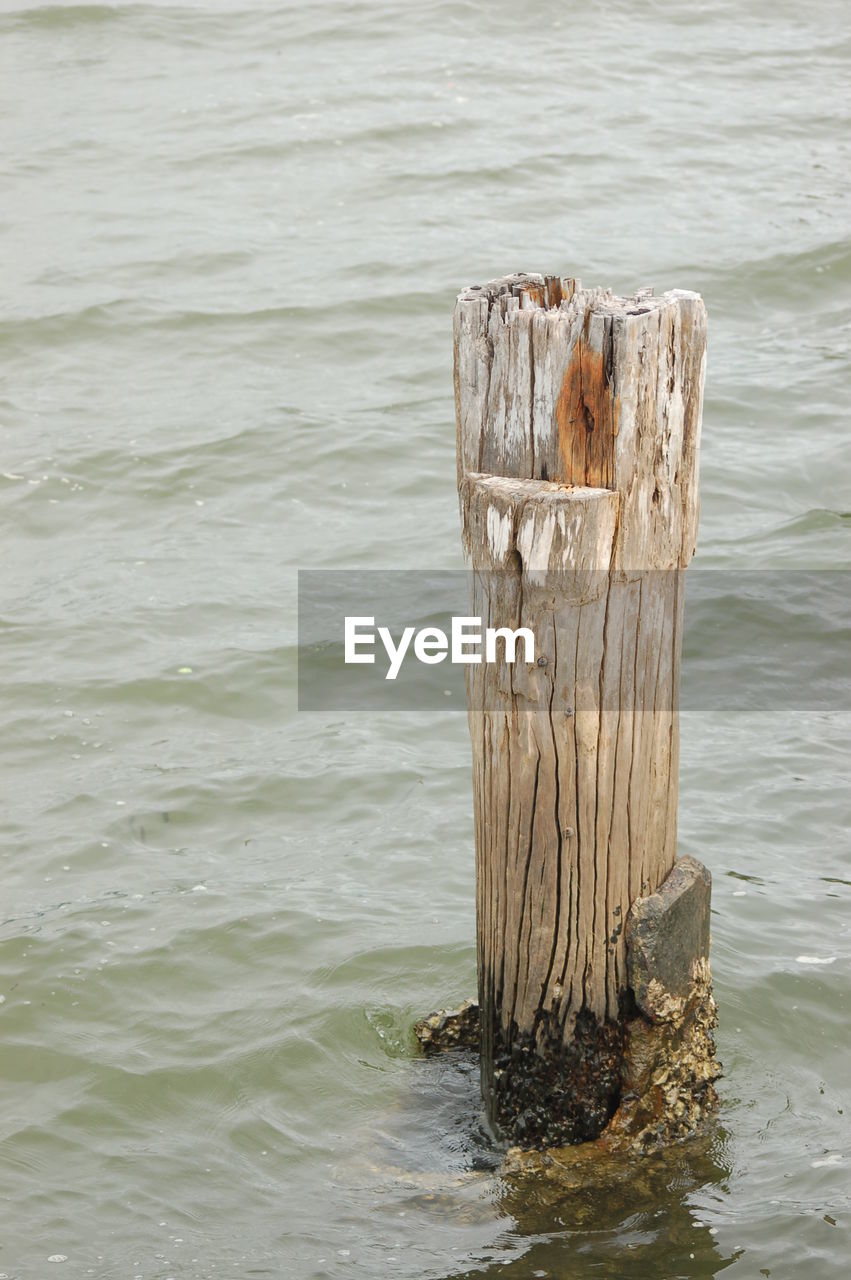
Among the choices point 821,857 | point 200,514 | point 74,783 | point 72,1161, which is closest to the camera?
point 72,1161

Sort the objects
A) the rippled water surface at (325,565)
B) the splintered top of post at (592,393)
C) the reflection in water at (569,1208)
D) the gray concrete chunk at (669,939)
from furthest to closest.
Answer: the rippled water surface at (325,565)
the reflection in water at (569,1208)
the gray concrete chunk at (669,939)
the splintered top of post at (592,393)

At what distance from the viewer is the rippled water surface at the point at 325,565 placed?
4.80 metres

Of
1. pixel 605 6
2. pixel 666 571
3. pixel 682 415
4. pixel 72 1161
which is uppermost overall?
pixel 605 6

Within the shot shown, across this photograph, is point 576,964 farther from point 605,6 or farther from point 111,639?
point 605,6

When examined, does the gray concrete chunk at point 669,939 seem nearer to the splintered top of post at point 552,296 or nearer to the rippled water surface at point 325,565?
the rippled water surface at point 325,565

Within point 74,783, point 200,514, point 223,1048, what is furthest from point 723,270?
point 223,1048

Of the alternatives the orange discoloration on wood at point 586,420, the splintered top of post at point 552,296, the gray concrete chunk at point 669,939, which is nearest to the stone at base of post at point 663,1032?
the gray concrete chunk at point 669,939

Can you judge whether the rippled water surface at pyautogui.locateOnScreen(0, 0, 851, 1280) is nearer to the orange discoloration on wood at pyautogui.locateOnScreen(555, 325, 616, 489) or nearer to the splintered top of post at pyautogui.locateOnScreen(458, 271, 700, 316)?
the orange discoloration on wood at pyautogui.locateOnScreen(555, 325, 616, 489)

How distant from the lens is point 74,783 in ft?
23.5

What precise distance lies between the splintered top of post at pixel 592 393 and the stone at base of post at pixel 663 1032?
1.04 meters

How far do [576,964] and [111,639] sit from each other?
15.8 ft

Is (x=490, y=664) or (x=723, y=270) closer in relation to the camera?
(x=490, y=664)

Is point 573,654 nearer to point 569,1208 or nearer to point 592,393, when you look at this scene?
point 592,393

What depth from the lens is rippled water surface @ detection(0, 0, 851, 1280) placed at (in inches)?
189
